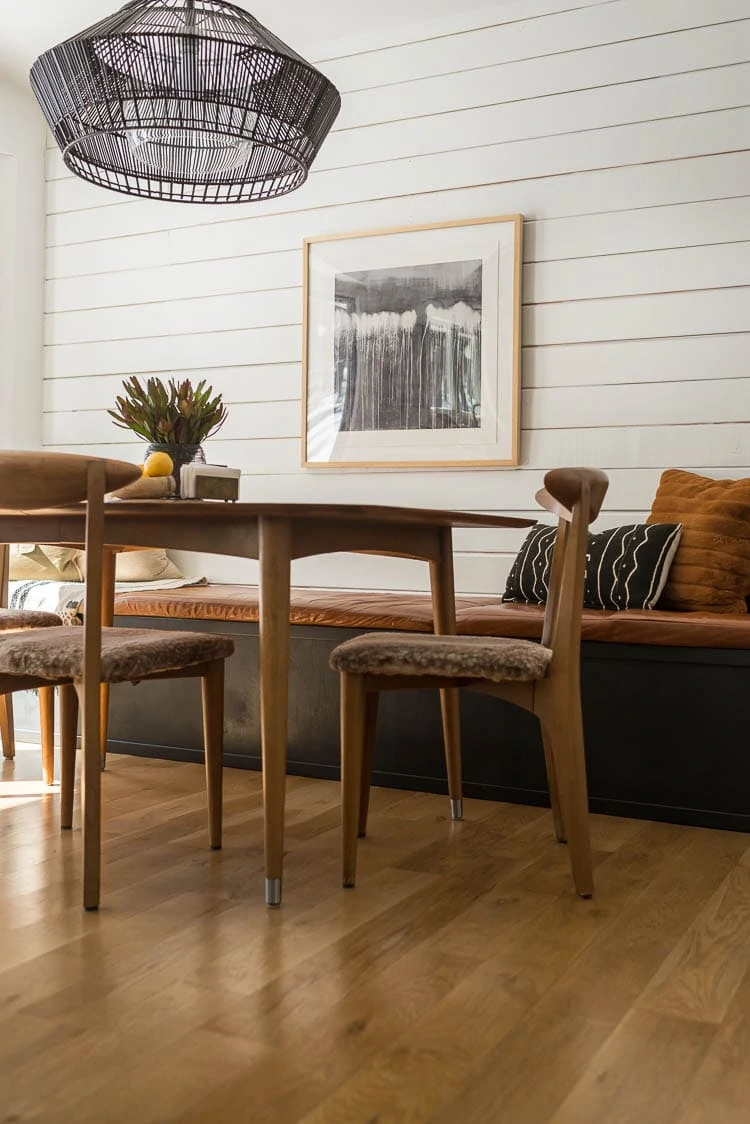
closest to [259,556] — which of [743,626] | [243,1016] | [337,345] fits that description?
[243,1016]

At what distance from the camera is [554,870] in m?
2.26

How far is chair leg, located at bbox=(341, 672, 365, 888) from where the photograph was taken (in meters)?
2.09

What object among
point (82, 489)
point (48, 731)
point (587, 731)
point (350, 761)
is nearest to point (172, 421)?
point (82, 489)

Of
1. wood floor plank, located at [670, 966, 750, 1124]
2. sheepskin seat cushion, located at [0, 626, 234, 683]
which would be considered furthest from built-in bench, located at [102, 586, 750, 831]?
wood floor plank, located at [670, 966, 750, 1124]

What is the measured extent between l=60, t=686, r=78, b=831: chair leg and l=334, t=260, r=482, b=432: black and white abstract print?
1.87 m

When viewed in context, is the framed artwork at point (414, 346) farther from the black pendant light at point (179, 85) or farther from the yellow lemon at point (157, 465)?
the yellow lemon at point (157, 465)

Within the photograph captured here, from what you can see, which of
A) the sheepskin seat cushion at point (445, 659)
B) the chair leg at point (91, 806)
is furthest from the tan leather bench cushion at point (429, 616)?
the chair leg at point (91, 806)

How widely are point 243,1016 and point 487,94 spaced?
332cm

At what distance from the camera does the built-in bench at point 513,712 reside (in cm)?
263

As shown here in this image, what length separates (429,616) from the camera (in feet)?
9.89

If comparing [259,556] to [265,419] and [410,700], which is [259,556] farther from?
[265,419]

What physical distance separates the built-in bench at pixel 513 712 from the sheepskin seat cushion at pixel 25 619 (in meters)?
0.49

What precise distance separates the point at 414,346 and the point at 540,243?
0.57 metres

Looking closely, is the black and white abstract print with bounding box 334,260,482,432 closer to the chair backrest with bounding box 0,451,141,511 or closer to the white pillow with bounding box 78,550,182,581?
the white pillow with bounding box 78,550,182,581
